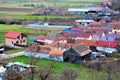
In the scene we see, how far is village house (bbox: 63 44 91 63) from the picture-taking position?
19.1 meters

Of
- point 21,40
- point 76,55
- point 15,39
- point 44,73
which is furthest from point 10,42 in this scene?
point 44,73

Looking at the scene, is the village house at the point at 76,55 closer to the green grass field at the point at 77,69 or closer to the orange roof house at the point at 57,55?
the orange roof house at the point at 57,55

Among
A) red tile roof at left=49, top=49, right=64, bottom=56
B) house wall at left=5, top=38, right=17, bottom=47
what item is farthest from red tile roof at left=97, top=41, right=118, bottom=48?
house wall at left=5, top=38, right=17, bottom=47

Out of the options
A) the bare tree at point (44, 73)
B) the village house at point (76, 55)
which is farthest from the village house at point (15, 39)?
the bare tree at point (44, 73)

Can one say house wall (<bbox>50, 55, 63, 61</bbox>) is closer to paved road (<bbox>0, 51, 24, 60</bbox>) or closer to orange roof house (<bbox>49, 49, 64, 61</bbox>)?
orange roof house (<bbox>49, 49, 64, 61</bbox>)

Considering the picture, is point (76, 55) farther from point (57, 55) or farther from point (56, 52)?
point (56, 52)

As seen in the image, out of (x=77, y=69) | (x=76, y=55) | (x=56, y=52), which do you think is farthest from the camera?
(x=56, y=52)

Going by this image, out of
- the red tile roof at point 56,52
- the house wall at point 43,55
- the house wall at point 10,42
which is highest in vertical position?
the red tile roof at point 56,52

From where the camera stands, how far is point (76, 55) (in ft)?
62.8

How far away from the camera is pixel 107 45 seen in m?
21.4

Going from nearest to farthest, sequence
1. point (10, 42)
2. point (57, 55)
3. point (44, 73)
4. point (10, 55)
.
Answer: point (44, 73)
point (57, 55)
point (10, 55)
point (10, 42)

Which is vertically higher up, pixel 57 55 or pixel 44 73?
pixel 44 73

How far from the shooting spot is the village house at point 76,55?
19.1 meters

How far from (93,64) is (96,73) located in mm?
1678
